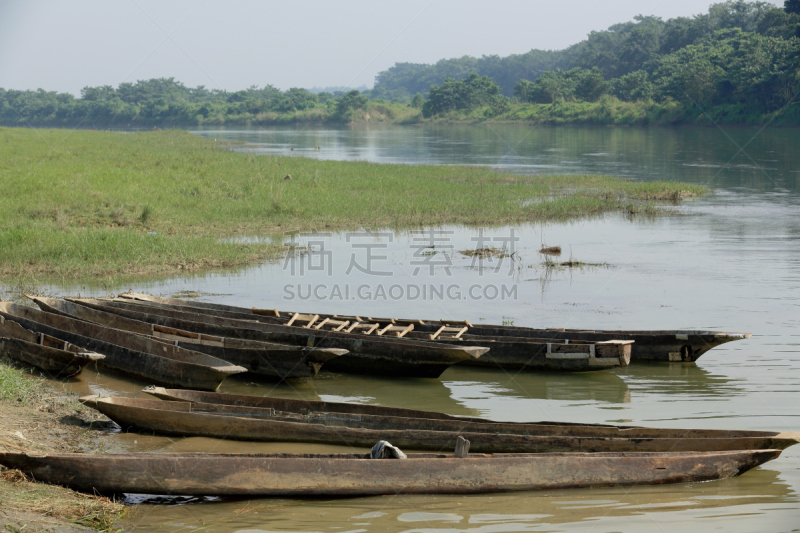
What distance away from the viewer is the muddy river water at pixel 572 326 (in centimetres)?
470

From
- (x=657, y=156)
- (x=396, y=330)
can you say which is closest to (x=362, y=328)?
(x=396, y=330)

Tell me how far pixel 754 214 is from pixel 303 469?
18074 mm

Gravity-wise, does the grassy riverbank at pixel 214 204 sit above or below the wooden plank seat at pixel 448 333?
above

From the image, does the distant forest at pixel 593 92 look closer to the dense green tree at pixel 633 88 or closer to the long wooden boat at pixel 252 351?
the dense green tree at pixel 633 88

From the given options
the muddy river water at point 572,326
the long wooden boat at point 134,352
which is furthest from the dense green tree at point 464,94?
the long wooden boat at point 134,352

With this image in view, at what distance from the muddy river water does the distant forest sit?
33886 mm

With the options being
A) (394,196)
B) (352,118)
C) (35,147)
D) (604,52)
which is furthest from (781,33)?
(352,118)

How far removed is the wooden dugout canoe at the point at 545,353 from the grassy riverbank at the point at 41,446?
11.3 ft

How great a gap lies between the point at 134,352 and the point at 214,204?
10806mm

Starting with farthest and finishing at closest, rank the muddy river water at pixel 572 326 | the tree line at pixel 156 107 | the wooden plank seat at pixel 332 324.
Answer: the tree line at pixel 156 107
the wooden plank seat at pixel 332 324
the muddy river water at pixel 572 326

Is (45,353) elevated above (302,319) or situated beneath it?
situated beneath

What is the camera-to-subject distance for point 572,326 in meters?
9.83

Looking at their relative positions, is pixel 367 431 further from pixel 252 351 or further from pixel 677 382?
pixel 677 382

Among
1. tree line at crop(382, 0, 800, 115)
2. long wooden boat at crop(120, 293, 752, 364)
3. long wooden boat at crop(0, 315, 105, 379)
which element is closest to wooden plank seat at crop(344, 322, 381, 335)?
long wooden boat at crop(120, 293, 752, 364)
